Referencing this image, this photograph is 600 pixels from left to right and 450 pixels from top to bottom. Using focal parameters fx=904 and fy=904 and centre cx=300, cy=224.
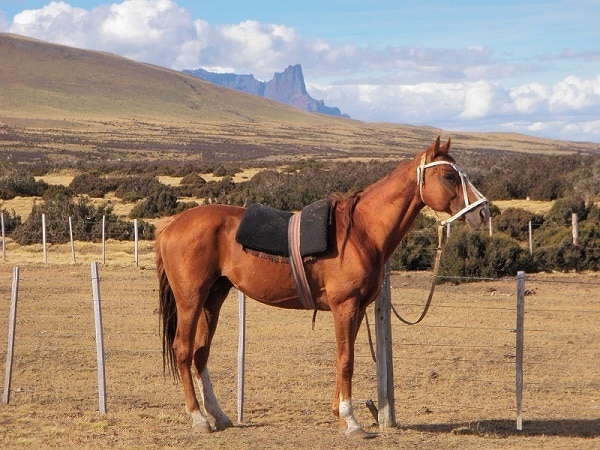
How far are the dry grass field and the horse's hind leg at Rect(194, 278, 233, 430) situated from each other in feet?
0.68

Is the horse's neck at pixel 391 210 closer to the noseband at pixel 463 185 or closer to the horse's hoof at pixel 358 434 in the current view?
the noseband at pixel 463 185

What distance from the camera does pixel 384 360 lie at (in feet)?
25.6

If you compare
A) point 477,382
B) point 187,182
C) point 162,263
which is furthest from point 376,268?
point 187,182

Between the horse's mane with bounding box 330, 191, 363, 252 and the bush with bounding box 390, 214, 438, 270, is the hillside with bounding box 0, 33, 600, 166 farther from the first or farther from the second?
the horse's mane with bounding box 330, 191, 363, 252

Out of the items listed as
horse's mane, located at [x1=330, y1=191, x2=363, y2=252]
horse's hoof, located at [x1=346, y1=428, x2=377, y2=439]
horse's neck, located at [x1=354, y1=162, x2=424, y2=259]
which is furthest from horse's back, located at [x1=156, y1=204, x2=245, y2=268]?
horse's hoof, located at [x1=346, y1=428, x2=377, y2=439]

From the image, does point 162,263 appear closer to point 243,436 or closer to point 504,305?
point 243,436

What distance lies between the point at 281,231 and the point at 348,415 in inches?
61.9

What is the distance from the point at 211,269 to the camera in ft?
24.6

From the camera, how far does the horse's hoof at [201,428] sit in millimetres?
7438

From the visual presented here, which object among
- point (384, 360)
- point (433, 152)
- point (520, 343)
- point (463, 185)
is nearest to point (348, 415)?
point (384, 360)

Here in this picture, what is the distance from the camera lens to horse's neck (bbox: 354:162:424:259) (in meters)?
7.24

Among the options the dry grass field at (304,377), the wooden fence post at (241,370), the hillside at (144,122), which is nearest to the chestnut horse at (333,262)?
the wooden fence post at (241,370)

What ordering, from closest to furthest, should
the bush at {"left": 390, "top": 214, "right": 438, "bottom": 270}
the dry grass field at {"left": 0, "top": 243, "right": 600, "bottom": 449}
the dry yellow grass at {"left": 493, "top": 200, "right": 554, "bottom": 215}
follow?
the dry grass field at {"left": 0, "top": 243, "right": 600, "bottom": 449} → the bush at {"left": 390, "top": 214, "right": 438, "bottom": 270} → the dry yellow grass at {"left": 493, "top": 200, "right": 554, "bottom": 215}

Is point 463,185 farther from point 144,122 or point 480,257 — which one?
point 144,122
